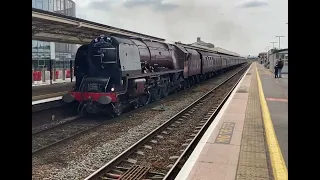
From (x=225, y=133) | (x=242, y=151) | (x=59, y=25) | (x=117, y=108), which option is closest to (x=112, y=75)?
(x=117, y=108)

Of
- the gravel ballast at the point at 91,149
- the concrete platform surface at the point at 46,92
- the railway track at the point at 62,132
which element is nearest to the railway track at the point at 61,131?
the railway track at the point at 62,132

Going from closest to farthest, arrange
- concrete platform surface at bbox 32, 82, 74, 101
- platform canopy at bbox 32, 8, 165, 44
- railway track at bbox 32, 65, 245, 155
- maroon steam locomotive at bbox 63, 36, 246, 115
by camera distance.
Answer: railway track at bbox 32, 65, 245, 155 → platform canopy at bbox 32, 8, 165, 44 → maroon steam locomotive at bbox 63, 36, 246, 115 → concrete platform surface at bbox 32, 82, 74, 101

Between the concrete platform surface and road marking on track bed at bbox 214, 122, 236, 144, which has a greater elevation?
the concrete platform surface

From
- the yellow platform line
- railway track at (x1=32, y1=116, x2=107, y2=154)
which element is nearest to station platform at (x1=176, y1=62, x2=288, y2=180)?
the yellow platform line

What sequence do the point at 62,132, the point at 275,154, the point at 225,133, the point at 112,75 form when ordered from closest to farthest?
the point at 275,154
the point at 225,133
the point at 62,132
the point at 112,75

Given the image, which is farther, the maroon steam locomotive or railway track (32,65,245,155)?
the maroon steam locomotive

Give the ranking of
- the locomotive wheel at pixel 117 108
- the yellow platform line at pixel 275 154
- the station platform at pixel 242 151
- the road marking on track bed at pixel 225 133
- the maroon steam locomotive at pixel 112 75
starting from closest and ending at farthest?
1. the yellow platform line at pixel 275 154
2. the station platform at pixel 242 151
3. the road marking on track bed at pixel 225 133
4. the maroon steam locomotive at pixel 112 75
5. the locomotive wheel at pixel 117 108

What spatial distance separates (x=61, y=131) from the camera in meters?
9.26

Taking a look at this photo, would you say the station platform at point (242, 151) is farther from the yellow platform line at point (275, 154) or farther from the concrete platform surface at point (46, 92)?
the concrete platform surface at point (46, 92)

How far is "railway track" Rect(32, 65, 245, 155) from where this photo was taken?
773 centimetres

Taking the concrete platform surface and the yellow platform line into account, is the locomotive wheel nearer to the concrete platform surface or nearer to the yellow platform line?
the concrete platform surface

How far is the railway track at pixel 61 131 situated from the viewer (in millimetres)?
7727

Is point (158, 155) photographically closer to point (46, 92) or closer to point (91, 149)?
point (91, 149)
